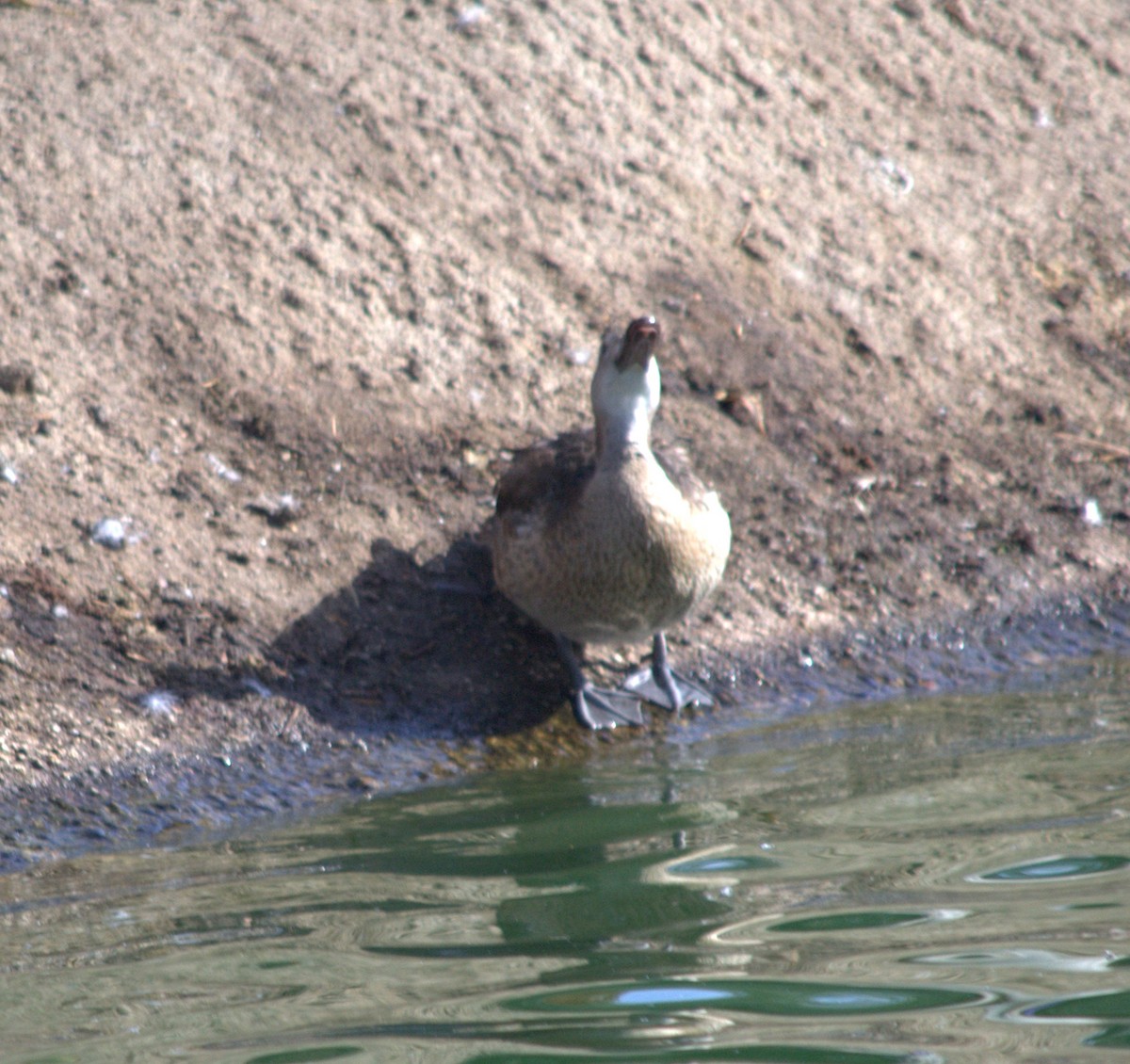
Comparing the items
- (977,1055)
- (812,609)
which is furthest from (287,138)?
(977,1055)

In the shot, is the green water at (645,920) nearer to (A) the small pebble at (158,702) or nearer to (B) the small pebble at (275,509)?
(A) the small pebble at (158,702)

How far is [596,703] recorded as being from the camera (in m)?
5.66

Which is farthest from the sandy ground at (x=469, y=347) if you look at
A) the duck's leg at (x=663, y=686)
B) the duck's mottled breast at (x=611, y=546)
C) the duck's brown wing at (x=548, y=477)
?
the duck's brown wing at (x=548, y=477)

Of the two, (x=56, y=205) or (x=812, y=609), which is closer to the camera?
(x=812, y=609)

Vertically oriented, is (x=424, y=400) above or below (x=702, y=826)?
above

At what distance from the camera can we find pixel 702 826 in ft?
14.6

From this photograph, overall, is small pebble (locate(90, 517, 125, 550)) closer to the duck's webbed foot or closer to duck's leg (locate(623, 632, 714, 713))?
the duck's webbed foot

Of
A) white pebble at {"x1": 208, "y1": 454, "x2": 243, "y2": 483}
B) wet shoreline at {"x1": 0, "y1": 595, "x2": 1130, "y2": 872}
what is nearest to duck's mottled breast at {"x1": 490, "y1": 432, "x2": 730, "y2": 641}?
wet shoreline at {"x1": 0, "y1": 595, "x2": 1130, "y2": 872}

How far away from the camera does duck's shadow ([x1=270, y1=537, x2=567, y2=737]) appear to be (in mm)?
5520

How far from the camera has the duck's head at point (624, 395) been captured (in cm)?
543

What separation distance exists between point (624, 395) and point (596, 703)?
112cm

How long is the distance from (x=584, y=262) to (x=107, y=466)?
8.53ft

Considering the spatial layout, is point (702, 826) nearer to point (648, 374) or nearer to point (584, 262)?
point (648, 374)

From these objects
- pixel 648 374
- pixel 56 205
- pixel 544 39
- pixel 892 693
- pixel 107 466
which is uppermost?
pixel 544 39
